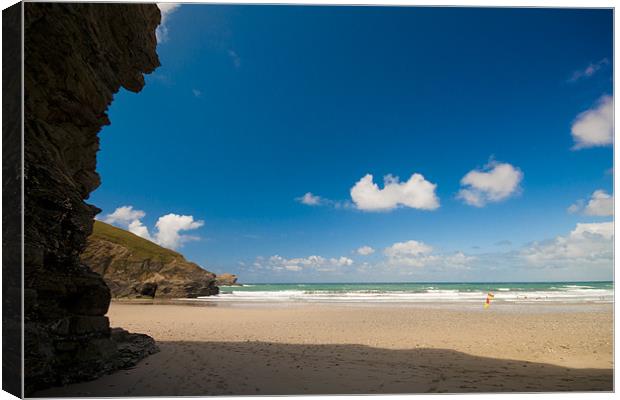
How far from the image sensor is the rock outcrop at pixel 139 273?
103 ft

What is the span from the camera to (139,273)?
3353 centimetres

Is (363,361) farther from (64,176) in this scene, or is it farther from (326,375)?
(64,176)

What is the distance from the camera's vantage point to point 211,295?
1515 inches

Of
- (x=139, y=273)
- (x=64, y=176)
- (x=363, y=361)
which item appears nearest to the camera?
(x=64, y=176)

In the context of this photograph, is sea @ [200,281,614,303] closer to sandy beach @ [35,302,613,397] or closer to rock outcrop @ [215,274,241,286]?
sandy beach @ [35,302,613,397]

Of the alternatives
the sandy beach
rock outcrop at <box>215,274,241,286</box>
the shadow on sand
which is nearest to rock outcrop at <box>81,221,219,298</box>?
the sandy beach

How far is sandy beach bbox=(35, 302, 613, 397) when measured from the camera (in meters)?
6.02

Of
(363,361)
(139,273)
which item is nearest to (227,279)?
(139,273)

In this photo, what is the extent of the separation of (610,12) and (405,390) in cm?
737

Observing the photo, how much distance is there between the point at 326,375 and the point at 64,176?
18.8 ft

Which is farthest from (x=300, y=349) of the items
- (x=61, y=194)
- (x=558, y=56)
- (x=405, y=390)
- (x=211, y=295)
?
(x=211, y=295)

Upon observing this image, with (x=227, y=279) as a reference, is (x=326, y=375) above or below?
below

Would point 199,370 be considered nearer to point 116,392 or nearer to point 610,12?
point 116,392

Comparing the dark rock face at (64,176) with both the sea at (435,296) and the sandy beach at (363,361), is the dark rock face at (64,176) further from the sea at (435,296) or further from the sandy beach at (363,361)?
the sea at (435,296)
